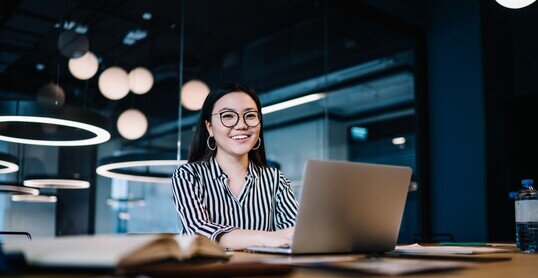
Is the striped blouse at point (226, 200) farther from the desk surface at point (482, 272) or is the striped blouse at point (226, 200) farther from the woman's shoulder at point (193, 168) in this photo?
the desk surface at point (482, 272)

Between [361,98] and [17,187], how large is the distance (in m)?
3.08

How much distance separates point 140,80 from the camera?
382 cm

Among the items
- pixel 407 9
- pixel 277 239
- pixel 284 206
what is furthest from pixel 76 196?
Answer: pixel 407 9

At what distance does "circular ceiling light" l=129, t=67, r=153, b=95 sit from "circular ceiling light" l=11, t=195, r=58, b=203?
918 millimetres

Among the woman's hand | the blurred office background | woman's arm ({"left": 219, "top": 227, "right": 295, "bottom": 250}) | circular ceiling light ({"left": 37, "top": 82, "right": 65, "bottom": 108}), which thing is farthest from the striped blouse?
circular ceiling light ({"left": 37, "top": 82, "right": 65, "bottom": 108})

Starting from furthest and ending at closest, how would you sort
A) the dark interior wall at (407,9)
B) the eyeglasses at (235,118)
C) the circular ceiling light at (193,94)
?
the dark interior wall at (407,9) < the circular ceiling light at (193,94) < the eyeglasses at (235,118)

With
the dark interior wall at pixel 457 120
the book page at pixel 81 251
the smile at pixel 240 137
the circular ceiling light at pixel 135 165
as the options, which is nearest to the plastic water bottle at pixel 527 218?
the smile at pixel 240 137

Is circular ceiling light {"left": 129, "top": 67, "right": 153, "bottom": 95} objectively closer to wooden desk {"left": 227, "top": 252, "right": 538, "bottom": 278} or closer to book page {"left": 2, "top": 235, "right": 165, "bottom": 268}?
book page {"left": 2, "top": 235, "right": 165, "bottom": 268}

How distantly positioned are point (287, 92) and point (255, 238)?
10.1 ft

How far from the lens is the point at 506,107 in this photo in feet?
13.1

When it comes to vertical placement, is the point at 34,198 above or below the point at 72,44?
below

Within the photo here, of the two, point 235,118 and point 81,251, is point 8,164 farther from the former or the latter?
point 81,251

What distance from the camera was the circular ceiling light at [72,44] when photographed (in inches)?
136

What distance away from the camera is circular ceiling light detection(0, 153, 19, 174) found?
10.3ft
